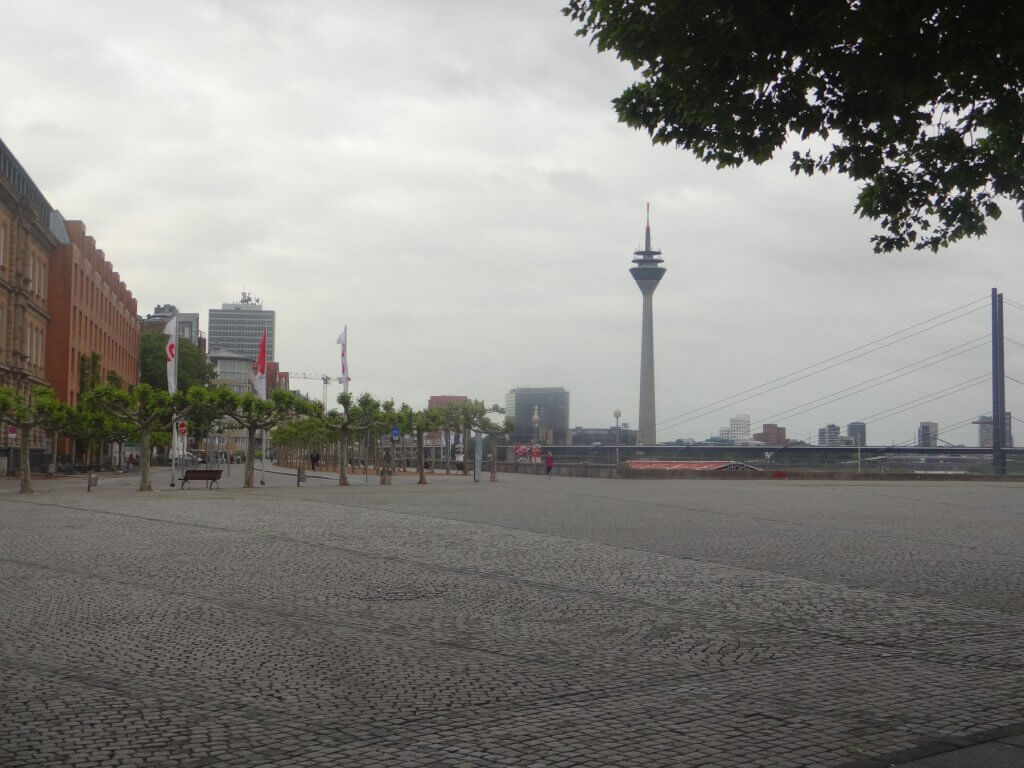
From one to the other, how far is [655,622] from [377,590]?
3.19m

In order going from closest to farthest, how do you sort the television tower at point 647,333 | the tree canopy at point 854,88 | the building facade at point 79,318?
the tree canopy at point 854,88, the building facade at point 79,318, the television tower at point 647,333

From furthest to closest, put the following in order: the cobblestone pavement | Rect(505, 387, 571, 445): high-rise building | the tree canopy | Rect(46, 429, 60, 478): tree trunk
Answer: Rect(505, 387, 571, 445): high-rise building → Rect(46, 429, 60, 478): tree trunk → the tree canopy → the cobblestone pavement

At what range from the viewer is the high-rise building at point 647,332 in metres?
126

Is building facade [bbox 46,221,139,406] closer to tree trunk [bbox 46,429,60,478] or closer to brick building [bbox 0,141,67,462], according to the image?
brick building [bbox 0,141,67,462]

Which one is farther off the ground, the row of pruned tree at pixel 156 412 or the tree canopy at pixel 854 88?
the tree canopy at pixel 854 88

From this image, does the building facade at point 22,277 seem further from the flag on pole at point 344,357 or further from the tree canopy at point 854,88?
the tree canopy at point 854,88

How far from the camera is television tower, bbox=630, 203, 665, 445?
126 m

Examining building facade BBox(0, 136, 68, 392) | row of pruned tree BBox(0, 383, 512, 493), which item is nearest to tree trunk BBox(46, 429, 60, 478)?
row of pruned tree BBox(0, 383, 512, 493)

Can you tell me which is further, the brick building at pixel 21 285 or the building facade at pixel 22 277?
the building facade at pixel 22 277

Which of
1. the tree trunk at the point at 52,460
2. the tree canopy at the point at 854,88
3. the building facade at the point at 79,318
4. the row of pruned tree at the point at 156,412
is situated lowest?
the tree trunk at the point at 52,460

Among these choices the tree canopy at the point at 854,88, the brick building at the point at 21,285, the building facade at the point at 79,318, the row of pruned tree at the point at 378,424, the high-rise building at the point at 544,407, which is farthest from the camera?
the high-rise building at the point at 544,407

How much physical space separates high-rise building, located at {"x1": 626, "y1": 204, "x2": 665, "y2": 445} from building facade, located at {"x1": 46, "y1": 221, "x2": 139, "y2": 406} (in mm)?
59385

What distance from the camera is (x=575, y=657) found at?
7930 millimetres

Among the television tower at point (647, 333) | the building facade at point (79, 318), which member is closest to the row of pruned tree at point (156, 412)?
the building facade at point (79, 318)
